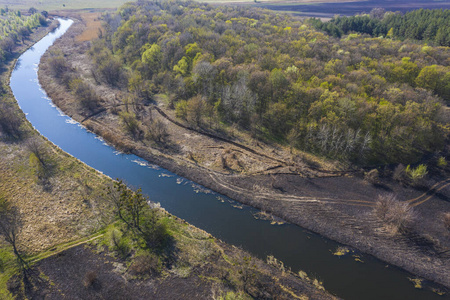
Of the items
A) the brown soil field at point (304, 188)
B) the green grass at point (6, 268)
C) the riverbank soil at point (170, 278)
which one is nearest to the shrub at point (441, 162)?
the brown soil field at point (304, 188)

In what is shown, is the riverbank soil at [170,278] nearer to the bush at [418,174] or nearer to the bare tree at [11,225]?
the bare tree at [11,225]

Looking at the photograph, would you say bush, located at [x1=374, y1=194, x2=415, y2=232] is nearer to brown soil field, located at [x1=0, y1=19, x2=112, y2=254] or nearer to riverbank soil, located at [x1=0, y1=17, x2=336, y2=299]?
riverbank soil, located at [x1=0, y1=17, x2=336, y2=299]

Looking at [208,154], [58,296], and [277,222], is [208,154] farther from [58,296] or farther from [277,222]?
[58,296]

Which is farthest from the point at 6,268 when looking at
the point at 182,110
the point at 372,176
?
the point at 372,176

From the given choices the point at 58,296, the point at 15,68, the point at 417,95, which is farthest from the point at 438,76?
the point at 15,68

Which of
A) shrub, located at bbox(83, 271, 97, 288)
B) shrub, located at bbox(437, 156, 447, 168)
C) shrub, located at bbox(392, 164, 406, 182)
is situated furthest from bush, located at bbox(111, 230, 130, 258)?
shrub, located at bbox(437, 156, 447, 168)

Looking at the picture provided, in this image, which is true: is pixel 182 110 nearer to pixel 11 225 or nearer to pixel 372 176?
pixel 11 225
